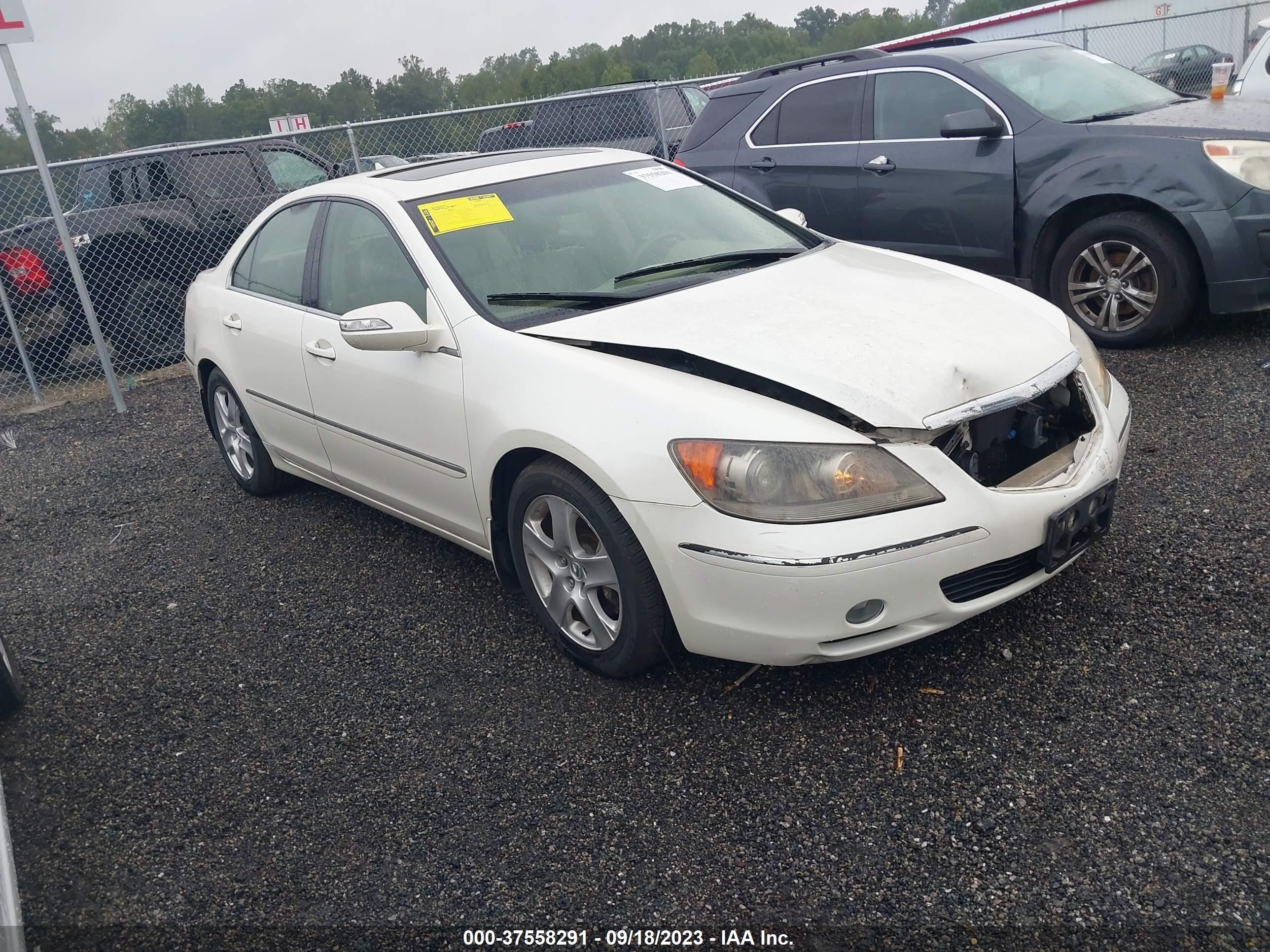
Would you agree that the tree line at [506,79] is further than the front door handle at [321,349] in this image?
Yes

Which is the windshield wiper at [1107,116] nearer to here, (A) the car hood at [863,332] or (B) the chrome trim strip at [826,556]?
(A) the car hood at [863,332]

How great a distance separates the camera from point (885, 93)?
6527mm

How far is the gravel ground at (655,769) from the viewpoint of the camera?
232 centimetres

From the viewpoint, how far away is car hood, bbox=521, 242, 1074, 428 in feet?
9.30

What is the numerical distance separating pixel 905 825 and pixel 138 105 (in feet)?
213

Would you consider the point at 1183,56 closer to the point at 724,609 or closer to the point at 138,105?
the point at 724,609

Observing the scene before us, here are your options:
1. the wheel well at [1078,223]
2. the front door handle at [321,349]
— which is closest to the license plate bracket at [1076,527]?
the front door handle at [321,349]

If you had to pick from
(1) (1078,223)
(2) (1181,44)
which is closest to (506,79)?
(2) (1181,44)

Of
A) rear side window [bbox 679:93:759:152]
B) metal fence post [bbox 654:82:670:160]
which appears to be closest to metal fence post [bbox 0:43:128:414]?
rear side window [bbox 679:93:759:152]

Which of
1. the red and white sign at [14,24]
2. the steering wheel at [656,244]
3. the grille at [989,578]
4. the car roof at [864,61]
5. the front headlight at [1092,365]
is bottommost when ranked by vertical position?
the grille at [989,578]

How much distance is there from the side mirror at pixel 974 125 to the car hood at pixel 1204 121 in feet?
1.65

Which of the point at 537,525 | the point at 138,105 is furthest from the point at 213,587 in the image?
the point at 138,105

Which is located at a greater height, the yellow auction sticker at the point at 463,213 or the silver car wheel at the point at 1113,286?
the yellow auction sticker at the point at 463,213

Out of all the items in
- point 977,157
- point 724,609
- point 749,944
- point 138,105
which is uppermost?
point 138,105
